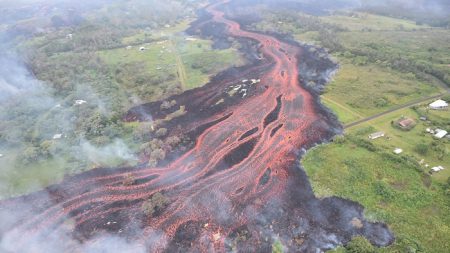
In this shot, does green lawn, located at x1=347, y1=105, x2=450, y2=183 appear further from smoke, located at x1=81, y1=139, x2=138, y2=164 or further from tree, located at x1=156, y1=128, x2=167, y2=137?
smoke, located at x1=81, y1=139, x2=138, y2=164

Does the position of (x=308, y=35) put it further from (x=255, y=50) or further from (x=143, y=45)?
(x=143, y=45)

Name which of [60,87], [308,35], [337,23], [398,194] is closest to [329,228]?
[398,194]

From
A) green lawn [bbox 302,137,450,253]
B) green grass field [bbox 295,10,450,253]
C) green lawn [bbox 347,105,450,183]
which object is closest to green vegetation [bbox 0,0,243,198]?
green lawn [bbox 302,137,450,253]

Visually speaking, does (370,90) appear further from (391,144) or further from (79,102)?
(79,102)

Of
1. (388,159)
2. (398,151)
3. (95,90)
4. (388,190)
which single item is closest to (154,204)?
(388,190)

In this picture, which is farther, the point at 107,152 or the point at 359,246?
the point at 107,152

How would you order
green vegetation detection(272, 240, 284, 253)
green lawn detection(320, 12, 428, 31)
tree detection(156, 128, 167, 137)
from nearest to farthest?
green vegetation detection(272, 240, 284, 253), tree detection(156, 128, 167, 137), green lawn detection(320, 12, 428, 31)
